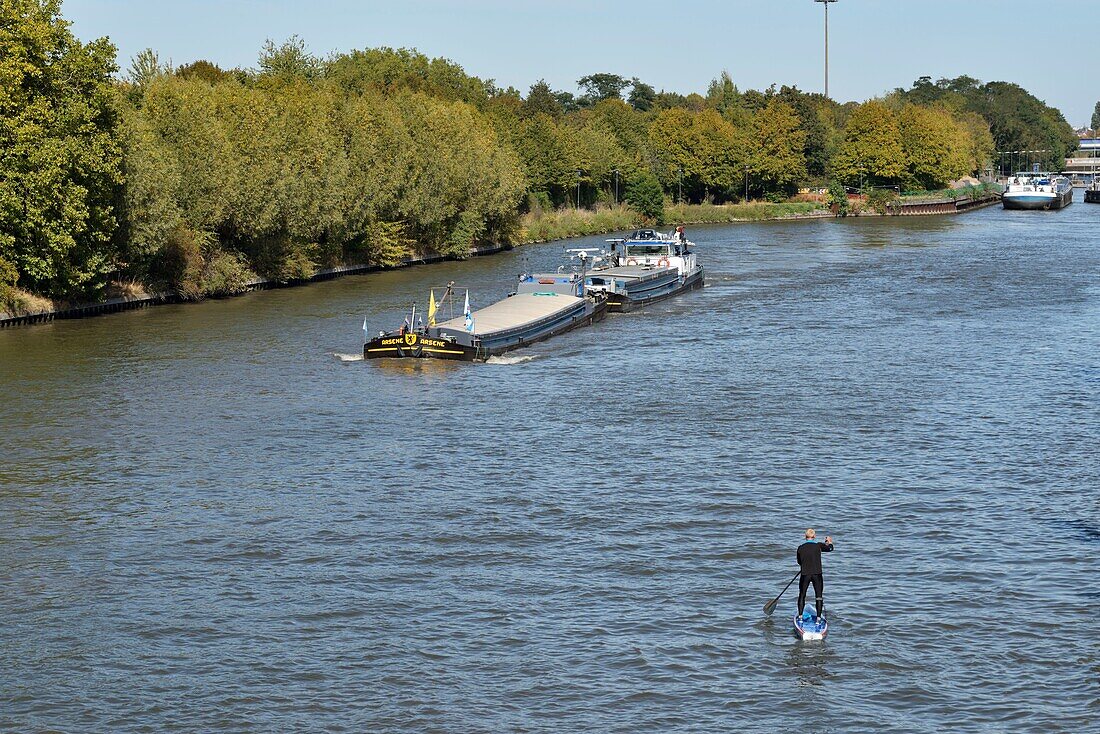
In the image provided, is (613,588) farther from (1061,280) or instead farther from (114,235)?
(1061,280)

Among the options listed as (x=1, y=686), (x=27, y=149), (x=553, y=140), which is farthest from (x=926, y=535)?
→ (x=553, y=140)

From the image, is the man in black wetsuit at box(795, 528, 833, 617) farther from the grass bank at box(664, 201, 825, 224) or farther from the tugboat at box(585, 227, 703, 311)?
the grass bank at box(664, 201, 825, 224)

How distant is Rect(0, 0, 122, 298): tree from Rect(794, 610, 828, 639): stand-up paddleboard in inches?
2076

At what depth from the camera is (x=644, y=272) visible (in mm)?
92875

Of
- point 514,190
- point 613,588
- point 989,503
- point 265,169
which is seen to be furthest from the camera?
point 514,190

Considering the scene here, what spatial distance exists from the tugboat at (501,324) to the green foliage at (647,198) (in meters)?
88.8

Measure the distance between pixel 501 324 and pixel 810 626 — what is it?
4189 centimetres

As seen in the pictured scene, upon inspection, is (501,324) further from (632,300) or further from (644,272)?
(644,272)

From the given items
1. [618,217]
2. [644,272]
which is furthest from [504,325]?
[618,217]

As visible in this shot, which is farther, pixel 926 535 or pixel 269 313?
pixel 269 313

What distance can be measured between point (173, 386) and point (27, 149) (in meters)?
21.1

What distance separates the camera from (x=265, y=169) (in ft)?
300

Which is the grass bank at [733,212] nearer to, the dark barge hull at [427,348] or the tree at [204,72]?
the tree at [204,72]

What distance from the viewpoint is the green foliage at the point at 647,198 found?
176 meters
